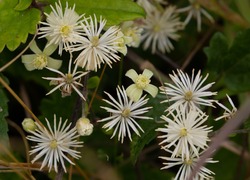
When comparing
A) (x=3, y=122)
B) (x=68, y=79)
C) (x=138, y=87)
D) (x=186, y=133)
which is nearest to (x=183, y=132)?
(x=186, y=133)

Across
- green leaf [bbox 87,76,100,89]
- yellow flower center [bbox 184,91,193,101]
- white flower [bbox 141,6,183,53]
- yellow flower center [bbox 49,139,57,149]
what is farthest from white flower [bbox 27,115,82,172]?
white flower [bbox 141,6,183,53]

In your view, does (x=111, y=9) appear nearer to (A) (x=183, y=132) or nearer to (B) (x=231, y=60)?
(A) (x=183, y=132)

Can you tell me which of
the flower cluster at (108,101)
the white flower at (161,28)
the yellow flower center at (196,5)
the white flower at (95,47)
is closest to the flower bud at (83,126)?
the flower cluster at (108,101)

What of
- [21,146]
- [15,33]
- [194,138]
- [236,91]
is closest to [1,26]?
[15,33]

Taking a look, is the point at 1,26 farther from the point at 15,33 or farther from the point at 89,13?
the point at 89,13

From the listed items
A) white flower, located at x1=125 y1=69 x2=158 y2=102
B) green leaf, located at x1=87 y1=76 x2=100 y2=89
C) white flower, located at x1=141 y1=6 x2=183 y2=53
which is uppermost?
white flower, located at x1=141 y1=6 x2=183 y2=53

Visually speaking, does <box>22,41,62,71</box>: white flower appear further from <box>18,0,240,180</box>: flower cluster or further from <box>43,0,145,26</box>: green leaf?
<box>43,0,145,26</box>: green leaf

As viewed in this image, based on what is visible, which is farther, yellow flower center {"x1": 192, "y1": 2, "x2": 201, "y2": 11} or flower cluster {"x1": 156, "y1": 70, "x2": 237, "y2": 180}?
yellow flower center {"x1": 192, "y1": 2, "x2": 201, "y2": 11}
